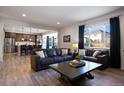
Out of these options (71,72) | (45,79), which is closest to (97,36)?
(71,72)

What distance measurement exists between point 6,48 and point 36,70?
28.3 ft

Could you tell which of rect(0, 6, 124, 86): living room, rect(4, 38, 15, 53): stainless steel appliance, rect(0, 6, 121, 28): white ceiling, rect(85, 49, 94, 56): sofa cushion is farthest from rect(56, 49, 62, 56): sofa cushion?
rect(4, 38, 15, 53): stainless steel appliance

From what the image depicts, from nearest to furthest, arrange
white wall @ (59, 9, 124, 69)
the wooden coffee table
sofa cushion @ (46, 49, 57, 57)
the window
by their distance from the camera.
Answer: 1. the wooden coffee table
2. white wall @ (59, 9, 124, 69)
3. sofa cushion @ (46, 49, 57, 57)
4. the window

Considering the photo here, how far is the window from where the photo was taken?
479 centimetres

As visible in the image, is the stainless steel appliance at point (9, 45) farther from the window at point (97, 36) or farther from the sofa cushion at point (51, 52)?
the window at point (97, 36)

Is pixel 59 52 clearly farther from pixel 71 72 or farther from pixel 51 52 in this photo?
pixel 71 72

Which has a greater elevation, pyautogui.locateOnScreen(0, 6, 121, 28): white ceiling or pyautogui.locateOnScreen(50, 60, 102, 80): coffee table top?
pyautogui.locateOnScreen(0, 6, 121, 28): white ceiling

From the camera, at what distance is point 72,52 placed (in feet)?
17.8

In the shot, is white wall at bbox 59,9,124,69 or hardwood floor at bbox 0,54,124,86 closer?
hardwood floor at bbox 0,54,124,86

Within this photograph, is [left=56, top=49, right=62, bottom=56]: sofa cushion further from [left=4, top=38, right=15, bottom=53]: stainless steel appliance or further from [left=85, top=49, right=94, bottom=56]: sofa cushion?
[left=4, top=38, right=15, bottom=53]: stainless steel appliance

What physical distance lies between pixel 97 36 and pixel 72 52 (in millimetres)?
1720

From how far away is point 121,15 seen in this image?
401 cm
